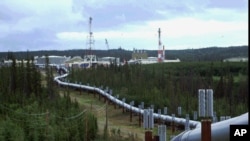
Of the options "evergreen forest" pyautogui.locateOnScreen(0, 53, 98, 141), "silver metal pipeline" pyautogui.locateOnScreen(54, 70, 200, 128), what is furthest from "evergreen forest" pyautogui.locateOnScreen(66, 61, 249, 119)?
"evergreen forest" pyautogui.locateOnScreen(0, 53, 98, 141)

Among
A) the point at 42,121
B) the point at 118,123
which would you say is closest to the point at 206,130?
the point at 42,121

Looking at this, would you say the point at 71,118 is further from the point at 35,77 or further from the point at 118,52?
the point at 118,52

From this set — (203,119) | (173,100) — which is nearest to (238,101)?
(173,100)

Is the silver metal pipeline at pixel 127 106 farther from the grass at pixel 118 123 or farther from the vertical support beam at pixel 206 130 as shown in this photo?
the vertical support beam at pixel 206 130

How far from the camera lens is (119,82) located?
39.0 meters

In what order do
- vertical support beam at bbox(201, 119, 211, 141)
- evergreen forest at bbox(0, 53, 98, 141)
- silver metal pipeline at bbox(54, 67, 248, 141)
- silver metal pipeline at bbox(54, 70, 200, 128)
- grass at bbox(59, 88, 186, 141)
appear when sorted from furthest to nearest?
grass at bbox(59, 88, 186, 141)
silver metal pipeline at bbox(54, 70, 200, 128)
evergreen forest at bbox(0, 53, 98, 141)
vertical support beam at bbox(201, 119, 211, 141)
silver metal pipeline at bbox(54, 67, 248, 141)

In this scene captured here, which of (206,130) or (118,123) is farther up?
(206,130)

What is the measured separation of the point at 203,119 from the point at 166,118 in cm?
1579

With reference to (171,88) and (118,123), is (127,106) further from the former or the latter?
(171,88)

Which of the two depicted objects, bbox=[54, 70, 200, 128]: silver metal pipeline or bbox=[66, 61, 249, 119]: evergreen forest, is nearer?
bbox=[54, 70, 200, 128]: silver metal pipeline

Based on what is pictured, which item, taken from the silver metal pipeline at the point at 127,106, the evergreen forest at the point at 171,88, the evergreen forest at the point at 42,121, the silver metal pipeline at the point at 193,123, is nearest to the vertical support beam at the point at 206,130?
the silver metal pipeline at the point at 193,123

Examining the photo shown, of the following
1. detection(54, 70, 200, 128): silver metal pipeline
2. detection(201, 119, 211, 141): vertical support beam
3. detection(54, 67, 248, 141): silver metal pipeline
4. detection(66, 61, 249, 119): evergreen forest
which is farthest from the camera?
detection(66, 61, 249, 119): evergreen forest

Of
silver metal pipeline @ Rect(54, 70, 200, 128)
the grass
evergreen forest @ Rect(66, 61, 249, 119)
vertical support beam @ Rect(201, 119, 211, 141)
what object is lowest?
the grass

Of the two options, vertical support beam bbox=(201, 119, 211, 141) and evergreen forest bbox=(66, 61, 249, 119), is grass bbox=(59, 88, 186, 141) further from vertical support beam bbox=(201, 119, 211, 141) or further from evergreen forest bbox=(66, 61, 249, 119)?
vertical support beam bbox=(201, 119, 211, 141)
